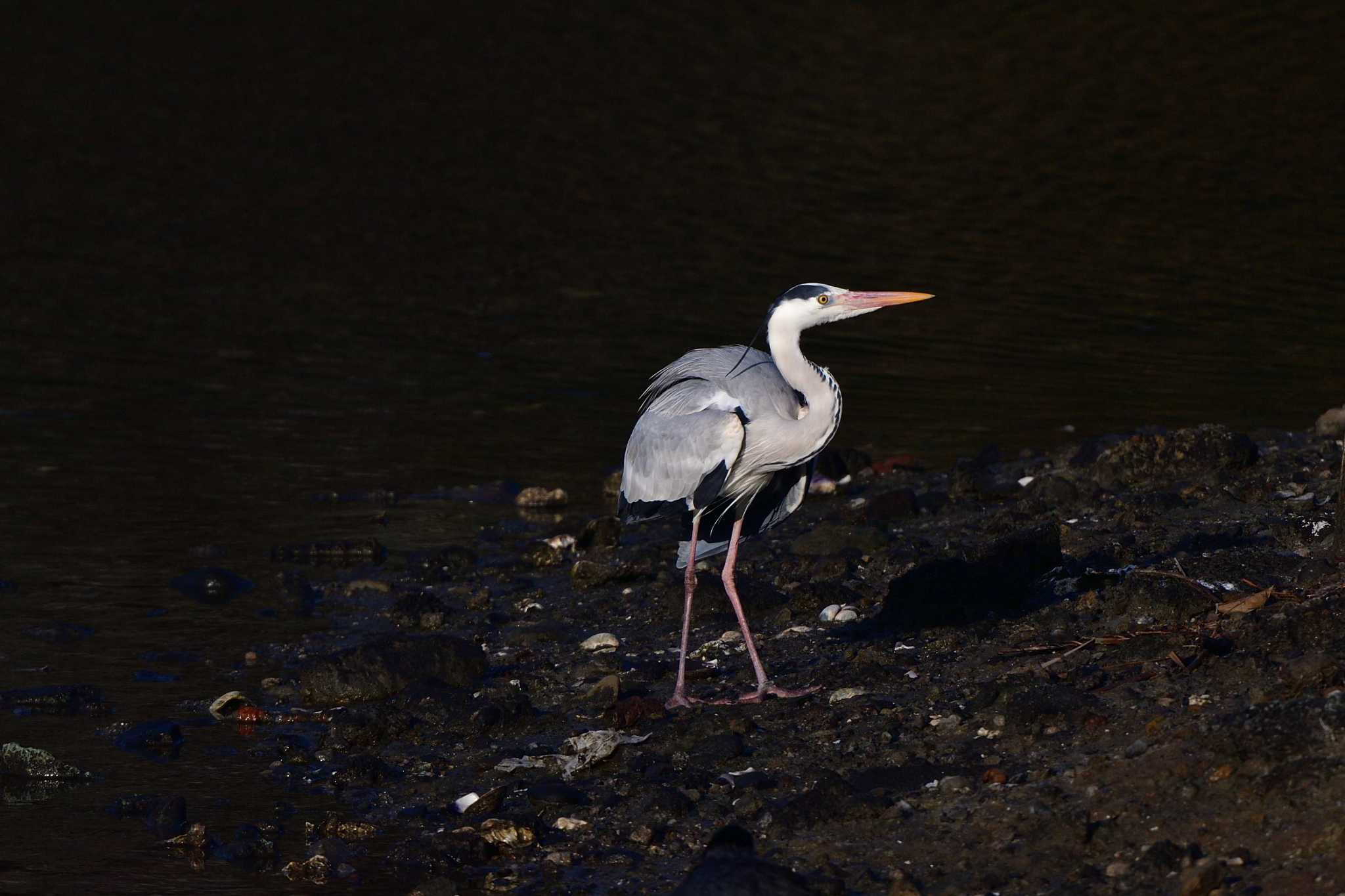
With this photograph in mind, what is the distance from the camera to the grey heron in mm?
7180

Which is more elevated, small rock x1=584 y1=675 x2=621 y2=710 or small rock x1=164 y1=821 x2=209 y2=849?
small rock x1=164 y1=821 x2=209 y2=849

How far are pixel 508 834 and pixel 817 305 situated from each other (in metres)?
2.70

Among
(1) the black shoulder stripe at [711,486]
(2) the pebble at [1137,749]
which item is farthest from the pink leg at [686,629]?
(2) the pebble at [1137,749]

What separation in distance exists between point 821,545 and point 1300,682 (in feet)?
12.3

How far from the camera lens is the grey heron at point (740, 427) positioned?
7180 millimetres

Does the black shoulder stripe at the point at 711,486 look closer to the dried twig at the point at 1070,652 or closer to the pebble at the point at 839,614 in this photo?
the pebble at the point at 839,614

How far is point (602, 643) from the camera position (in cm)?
809

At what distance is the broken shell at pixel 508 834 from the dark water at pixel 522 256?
91cm

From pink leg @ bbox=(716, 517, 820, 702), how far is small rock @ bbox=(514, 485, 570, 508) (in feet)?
9.69

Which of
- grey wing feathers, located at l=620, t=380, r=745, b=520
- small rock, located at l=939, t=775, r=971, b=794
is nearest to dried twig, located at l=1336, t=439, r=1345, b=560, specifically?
small rock, located at l=939, t=775, r=971, b=794

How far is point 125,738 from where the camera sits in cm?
718

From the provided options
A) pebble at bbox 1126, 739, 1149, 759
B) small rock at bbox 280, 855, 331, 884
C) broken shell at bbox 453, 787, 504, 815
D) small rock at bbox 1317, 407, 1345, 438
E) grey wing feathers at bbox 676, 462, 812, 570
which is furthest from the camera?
small rock at bbox 1317, 407, 1345, 438

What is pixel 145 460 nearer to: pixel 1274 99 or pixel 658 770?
pixel 658 770

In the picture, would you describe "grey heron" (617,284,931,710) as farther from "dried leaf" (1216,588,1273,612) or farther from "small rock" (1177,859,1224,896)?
"small rock" (1177,859,1224,896)
